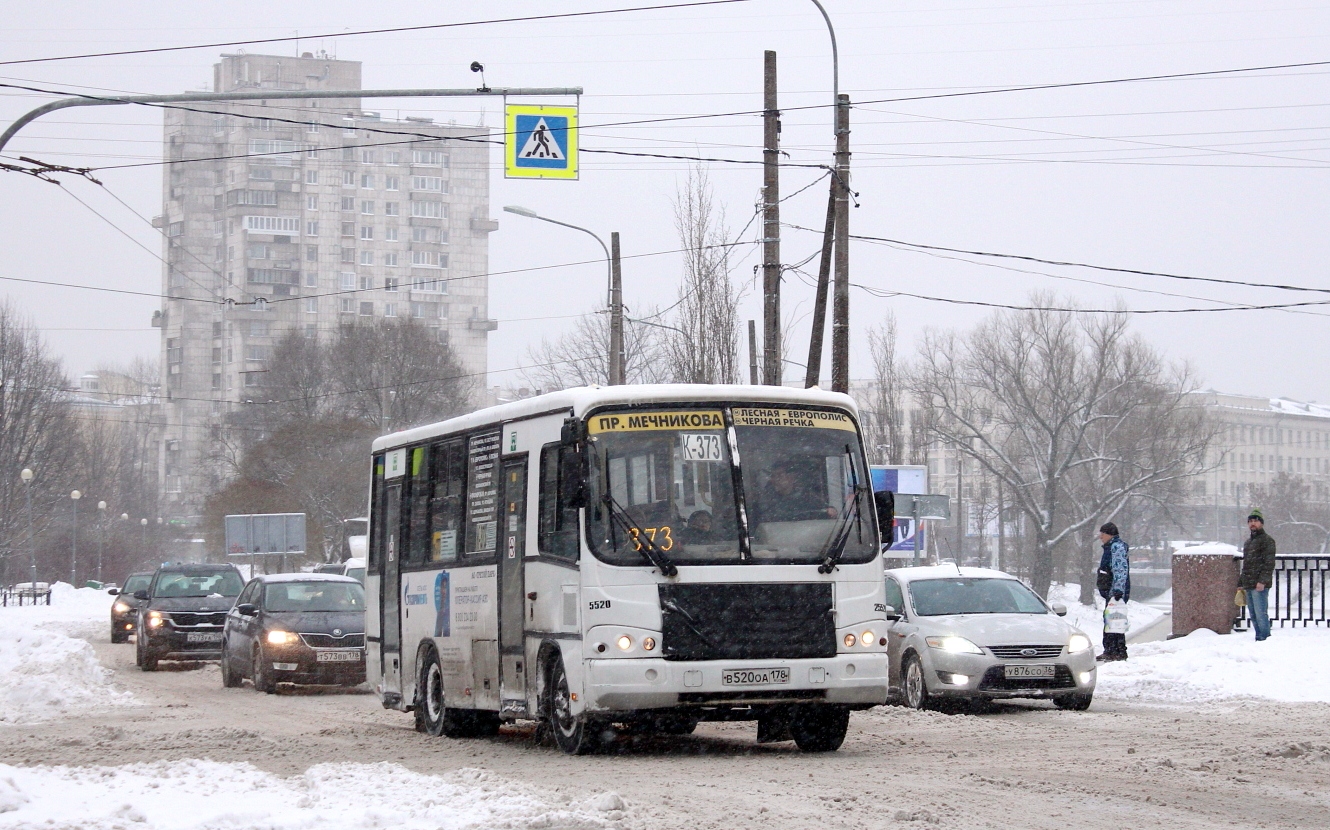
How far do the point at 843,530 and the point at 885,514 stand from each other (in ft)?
1.58

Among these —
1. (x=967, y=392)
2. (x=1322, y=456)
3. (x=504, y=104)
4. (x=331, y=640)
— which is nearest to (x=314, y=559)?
(x=967, y=392)

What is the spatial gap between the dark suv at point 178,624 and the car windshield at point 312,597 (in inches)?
156

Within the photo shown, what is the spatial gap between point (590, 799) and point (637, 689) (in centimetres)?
280

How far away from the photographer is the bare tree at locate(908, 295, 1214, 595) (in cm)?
6925

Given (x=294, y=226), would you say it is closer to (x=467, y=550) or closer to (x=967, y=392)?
(x=967, y=392)

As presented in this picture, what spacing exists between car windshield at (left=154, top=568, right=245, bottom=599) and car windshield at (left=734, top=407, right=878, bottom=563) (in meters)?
18.4

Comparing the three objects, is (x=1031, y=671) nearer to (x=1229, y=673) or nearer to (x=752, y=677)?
(x=1229, y=673)

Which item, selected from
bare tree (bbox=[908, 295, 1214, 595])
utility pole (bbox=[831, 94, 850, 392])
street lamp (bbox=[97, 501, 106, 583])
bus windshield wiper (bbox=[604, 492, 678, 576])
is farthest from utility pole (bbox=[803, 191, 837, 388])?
street lamp (bbox=[97, 501, 106, 583])

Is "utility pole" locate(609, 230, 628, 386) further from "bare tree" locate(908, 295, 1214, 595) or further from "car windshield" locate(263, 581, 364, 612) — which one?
"bare tree" locate(908, 295, 1214, 595)

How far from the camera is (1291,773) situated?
36.1 ft

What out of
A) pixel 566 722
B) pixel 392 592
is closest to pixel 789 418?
pixel 566 722

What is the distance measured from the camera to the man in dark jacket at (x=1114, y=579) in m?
22.1

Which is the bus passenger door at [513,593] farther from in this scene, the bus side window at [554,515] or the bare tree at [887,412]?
the bare tree at [887,412]

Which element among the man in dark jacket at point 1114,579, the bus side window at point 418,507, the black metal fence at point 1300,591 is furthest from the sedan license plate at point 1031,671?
the black metal fence at point 1300,591
